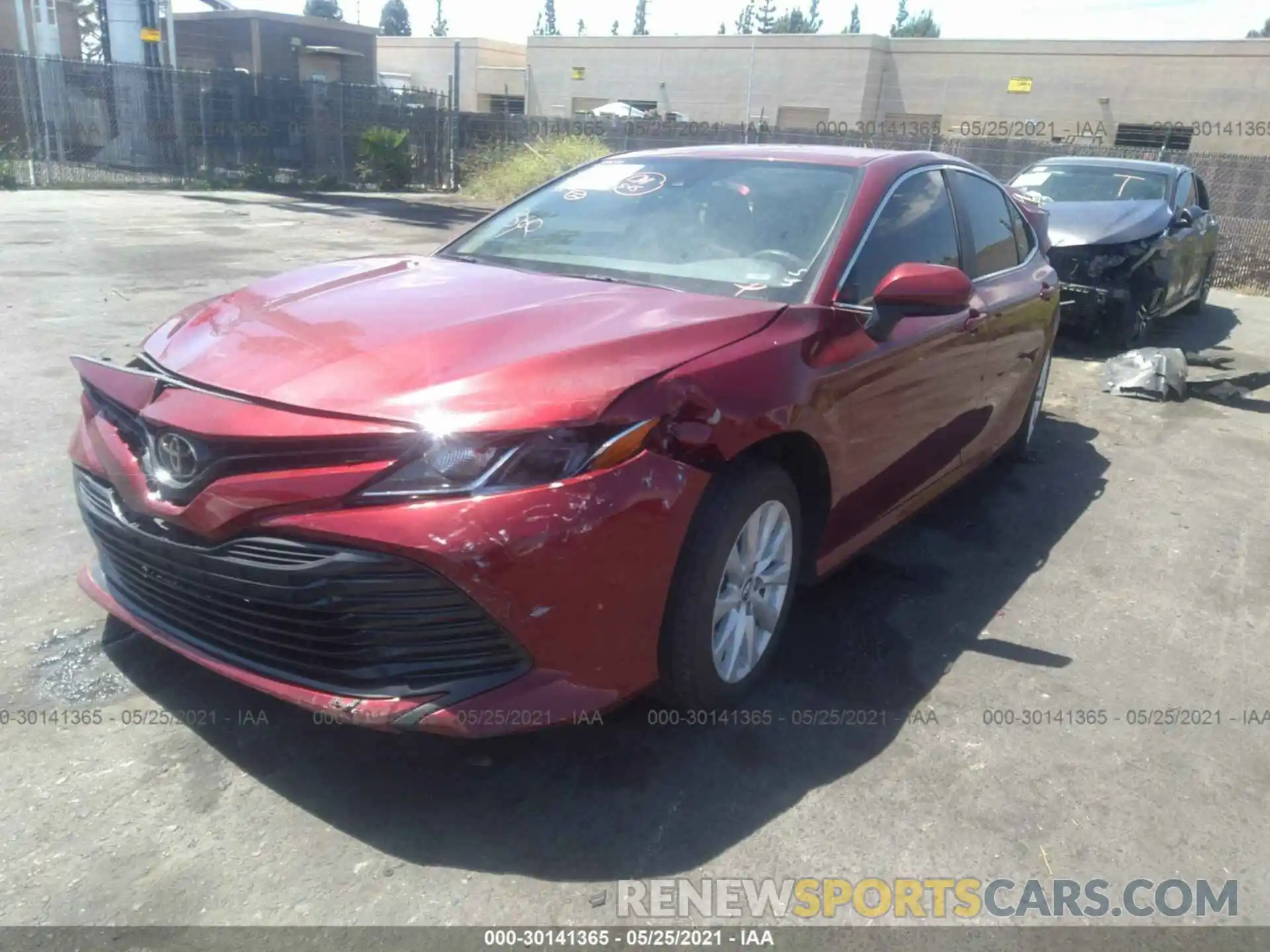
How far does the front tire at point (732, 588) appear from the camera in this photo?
8.86ft

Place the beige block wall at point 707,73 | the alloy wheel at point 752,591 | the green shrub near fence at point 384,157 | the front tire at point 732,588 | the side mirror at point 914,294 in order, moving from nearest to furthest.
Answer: the front tire at point 732,588, the alloy wheel at point 752,591, the side mirror at point 914,294, the green shrub near fence at point 384,157, the beige block wall at point 707,73

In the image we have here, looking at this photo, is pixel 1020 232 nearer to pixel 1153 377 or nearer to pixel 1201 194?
pixel 1153 377

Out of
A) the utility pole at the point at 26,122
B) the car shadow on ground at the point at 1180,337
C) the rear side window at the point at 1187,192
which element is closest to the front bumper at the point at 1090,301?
the car shadow on ground at the point at 1180,337

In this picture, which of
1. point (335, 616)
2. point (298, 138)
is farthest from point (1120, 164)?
point (298, 138)

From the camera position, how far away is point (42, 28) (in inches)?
1108

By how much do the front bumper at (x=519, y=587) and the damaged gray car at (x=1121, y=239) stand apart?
6253mm

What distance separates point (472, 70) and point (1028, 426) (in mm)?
49953

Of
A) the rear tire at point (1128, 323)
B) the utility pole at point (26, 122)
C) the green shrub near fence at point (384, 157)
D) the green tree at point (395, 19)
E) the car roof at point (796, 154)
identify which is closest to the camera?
the car roof at point (796, 154)

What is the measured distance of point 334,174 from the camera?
23078 millimetres

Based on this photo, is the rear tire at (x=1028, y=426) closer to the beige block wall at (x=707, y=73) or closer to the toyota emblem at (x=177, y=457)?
the toyota emblem at (x=177, y=457)

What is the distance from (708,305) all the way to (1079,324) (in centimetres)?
691

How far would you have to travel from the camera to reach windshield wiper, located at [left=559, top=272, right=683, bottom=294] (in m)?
3.32

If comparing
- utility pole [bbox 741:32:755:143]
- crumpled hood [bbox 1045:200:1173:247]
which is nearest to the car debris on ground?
crumpled hood [bbox 1045:200:1173:247]

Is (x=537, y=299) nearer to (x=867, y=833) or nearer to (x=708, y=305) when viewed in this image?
(x=708, y=305)
